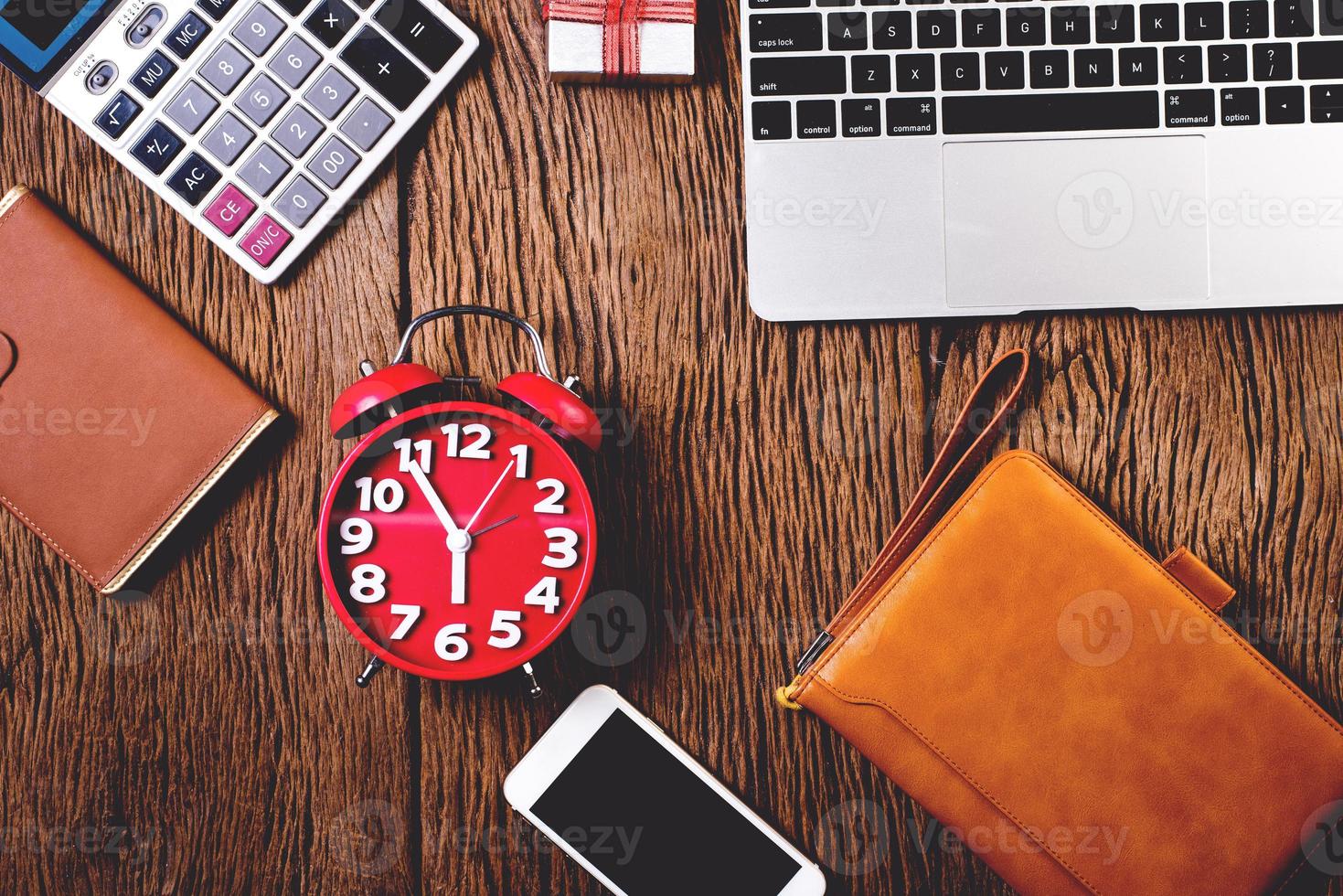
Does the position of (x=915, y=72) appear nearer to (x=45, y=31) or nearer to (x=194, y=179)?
(x=194, y=179)

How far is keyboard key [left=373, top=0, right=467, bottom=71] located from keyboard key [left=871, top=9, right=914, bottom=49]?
0.04m

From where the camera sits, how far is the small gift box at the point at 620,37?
0.60 metres

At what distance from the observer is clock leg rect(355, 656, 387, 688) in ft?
1.96

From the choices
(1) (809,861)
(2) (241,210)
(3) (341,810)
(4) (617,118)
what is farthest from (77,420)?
(1) (809,861)

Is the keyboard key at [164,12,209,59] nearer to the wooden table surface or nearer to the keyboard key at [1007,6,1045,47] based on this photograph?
the wooden table surface

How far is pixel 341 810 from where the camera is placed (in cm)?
64

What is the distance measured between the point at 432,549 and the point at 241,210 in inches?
11.8

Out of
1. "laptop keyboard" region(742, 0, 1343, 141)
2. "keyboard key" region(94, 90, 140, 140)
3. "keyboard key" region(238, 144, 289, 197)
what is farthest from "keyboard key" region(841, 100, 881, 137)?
"keyboard key" region(94, 90, 140, 140)

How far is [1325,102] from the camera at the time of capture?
0.60 meters

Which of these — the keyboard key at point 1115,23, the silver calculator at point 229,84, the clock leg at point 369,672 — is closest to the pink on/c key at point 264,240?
the silver calculator at point 229,84

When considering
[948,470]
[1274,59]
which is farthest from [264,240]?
[1274,59]

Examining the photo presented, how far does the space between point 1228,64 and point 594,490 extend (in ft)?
1.91

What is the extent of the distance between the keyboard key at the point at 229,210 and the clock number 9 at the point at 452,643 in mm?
343

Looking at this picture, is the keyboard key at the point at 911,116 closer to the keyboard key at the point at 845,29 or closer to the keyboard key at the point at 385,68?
the keyboard key at the point at 845,29
